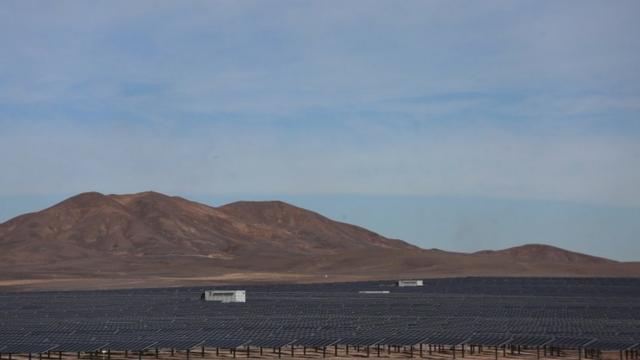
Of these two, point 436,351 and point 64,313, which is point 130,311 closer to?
point 64,313

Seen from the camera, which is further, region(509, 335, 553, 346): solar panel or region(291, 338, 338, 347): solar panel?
region(509, 335, 553, 346): solar panel

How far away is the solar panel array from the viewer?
5434cm

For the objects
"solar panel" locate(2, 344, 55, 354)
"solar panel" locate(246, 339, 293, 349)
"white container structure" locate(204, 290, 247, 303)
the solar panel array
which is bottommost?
"solar panel" locate(2, 344, 55, 354)

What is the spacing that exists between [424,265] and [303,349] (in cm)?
13784

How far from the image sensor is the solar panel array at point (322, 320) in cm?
5434

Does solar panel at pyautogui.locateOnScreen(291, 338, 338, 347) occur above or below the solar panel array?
below

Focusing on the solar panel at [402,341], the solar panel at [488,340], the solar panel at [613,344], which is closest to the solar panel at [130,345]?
the solar panel at [402,341]

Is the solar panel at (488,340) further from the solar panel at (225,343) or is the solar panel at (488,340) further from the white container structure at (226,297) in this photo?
the white container structure at (226,297)

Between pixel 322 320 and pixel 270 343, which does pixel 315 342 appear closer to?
pixel 270 343

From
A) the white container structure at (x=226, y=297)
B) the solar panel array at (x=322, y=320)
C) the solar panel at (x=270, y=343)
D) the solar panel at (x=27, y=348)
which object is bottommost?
the solar panel at (x=27, y=348)

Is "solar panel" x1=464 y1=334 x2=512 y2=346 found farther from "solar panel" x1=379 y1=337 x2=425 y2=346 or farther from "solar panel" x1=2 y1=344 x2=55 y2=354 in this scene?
"solar panel" x1=2 y1=344 x2=55 y2=354

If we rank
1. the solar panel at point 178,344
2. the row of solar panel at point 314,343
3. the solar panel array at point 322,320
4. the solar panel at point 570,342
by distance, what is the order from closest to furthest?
1. the row of solar panel at point 314,343
2. the solar panel at point 178,344
3. the solar panel at point 570,342
4. the solar panel array at point 322,320

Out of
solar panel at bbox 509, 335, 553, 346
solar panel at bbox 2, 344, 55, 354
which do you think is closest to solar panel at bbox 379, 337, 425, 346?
solar panel at bbox 509, 335, 553, 346

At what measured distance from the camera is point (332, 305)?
90000 mm
